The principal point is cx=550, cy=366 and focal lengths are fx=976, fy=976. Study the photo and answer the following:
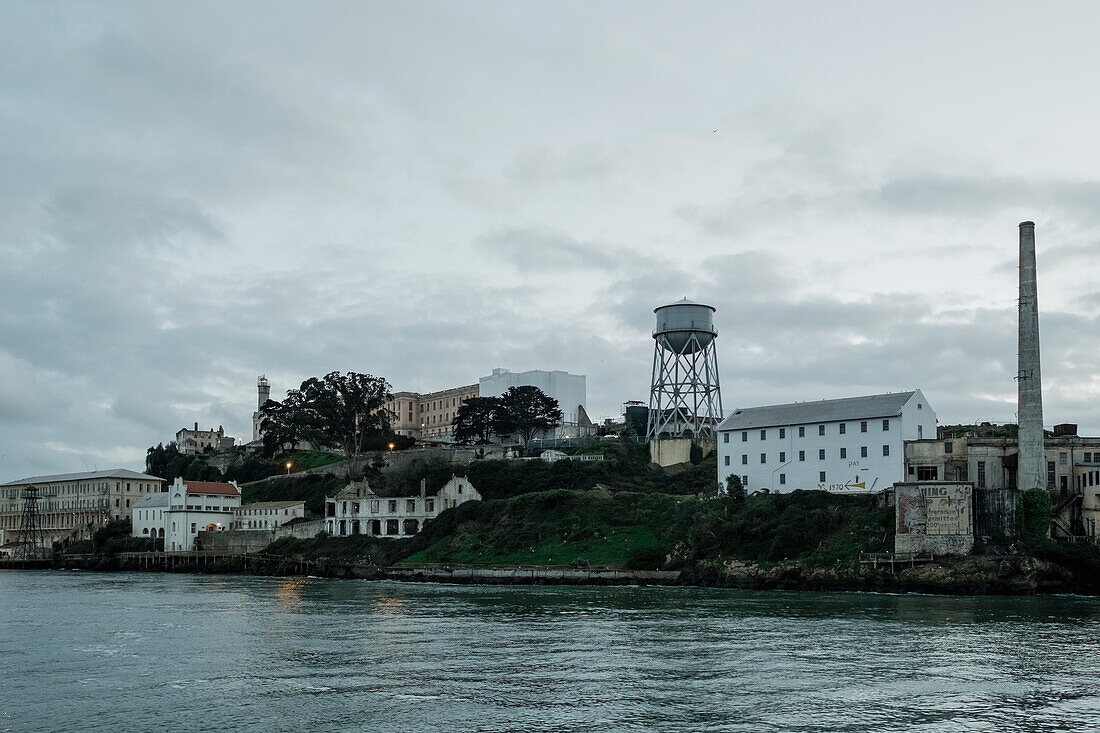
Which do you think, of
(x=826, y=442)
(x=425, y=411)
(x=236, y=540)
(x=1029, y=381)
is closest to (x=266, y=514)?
(x=236, y=540)

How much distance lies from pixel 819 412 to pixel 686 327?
26.6 meters

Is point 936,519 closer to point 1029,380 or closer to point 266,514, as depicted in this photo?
point 1029,380

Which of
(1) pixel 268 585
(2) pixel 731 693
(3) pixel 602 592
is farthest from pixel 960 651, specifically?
(1) pixel 268 585

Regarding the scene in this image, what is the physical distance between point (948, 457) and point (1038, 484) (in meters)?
6.73

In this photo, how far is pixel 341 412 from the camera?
123 meters

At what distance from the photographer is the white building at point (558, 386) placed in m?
132

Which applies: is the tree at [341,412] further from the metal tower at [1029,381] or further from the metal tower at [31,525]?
the metal tower at [1029,381]

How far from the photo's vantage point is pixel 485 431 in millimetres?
117250

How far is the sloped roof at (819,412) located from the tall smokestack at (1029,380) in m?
8.29

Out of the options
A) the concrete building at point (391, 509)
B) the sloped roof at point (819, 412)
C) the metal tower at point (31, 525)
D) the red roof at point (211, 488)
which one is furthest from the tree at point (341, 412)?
the sloped roof at point (819, 412)

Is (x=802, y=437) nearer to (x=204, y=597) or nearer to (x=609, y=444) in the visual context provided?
(x=609, y=444)

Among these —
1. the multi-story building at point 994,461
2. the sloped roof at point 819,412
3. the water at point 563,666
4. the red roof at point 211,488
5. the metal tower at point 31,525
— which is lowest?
the metal tower at point 31,525

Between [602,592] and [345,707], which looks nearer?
Result: [345,707]

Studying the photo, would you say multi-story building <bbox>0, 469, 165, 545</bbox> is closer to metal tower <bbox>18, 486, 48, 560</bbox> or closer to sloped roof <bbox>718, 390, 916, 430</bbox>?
metal tower <bbox>18, 486, 48, 560</bbox>
